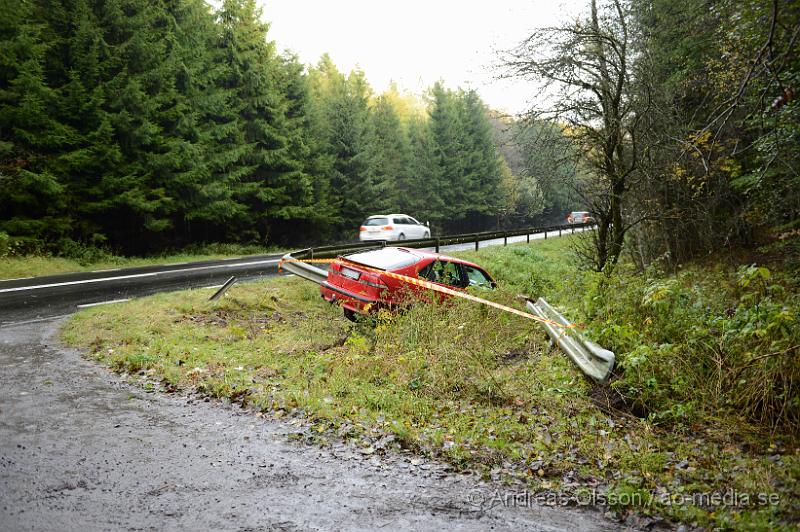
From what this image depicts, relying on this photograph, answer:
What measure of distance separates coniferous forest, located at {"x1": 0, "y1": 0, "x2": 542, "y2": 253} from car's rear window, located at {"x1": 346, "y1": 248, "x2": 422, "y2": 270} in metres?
4.22

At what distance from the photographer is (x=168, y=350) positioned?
7770 millimetres

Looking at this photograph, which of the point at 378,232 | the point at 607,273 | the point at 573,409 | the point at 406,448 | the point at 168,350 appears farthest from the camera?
the point at 378,232

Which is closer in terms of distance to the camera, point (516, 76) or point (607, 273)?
point (607, 273)

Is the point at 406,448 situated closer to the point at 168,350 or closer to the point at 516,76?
the point at 168,350

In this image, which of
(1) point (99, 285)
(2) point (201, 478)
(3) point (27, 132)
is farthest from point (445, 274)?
(3) point (27, 132)

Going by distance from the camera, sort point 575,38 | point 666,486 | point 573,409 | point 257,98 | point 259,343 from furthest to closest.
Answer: point 257,98, point 575,38, point 259,343, point 573,409, point 666,486

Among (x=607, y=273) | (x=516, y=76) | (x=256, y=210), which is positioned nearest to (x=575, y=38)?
(x=516, y=76)

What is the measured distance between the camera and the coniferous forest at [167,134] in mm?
17531

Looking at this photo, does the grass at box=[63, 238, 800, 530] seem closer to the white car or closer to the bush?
the bush

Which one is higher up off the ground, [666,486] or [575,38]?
[575,38]

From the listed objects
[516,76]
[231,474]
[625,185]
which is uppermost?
[516,76]

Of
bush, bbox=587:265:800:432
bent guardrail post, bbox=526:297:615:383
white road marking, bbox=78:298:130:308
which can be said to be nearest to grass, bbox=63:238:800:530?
bush, bbox=587:265:800:432

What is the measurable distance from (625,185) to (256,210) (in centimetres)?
1970

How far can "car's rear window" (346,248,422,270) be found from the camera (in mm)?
10039
